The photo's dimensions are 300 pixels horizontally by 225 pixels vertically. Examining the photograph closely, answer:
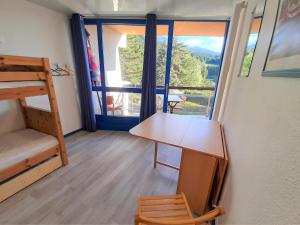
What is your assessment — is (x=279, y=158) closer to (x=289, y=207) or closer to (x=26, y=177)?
(x=289, y=207)

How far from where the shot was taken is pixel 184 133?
5.44 feet

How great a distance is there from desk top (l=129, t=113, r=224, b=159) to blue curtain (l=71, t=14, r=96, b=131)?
1.90 metres

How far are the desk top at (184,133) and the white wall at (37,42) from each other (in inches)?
84.1

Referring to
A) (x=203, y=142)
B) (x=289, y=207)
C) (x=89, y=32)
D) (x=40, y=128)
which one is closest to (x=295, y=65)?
(x=289, y=207)

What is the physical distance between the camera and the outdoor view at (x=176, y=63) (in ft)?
9.90

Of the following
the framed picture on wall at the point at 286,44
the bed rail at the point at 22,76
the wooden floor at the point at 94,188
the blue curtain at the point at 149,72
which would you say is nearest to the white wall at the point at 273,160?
the framed picture on wall at the point at 286,44

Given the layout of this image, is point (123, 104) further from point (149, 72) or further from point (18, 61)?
point (18, 61)

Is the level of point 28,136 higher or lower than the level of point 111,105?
lower

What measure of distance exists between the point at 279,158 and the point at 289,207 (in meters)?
0.15

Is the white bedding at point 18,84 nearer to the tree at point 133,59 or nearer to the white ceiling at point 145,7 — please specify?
the white ceiling at point 145,7

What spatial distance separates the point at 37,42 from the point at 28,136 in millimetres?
1618

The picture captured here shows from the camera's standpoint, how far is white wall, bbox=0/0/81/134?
221 centimetres

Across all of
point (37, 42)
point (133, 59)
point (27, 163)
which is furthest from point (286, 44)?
point (37, 42)

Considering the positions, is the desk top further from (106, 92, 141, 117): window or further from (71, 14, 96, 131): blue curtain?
(71, 14, 96, 131): blue curtain
